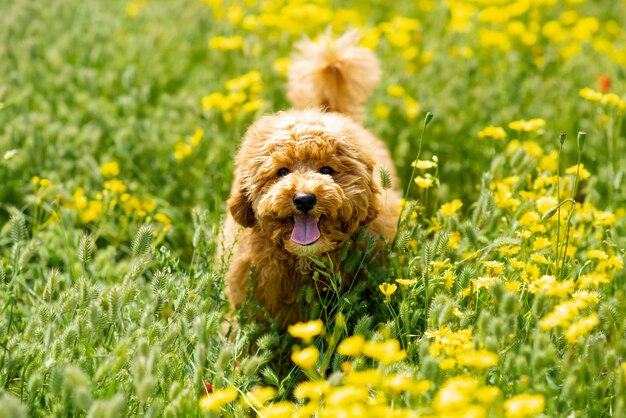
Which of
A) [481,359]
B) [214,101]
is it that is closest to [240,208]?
[214,101]

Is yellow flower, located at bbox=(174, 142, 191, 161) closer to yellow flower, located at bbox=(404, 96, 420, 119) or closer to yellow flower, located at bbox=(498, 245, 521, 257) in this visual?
yellow flower, located at bbox=(404, 96, 420, 119)

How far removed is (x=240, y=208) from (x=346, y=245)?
0.55m

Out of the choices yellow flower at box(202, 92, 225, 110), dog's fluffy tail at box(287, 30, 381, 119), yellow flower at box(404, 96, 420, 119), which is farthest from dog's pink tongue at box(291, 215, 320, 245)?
yellow flower at box(404, 96, 420, 119)

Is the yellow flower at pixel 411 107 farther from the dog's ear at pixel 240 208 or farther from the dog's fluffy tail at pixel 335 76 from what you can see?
the dog's ear at pixel 240 208

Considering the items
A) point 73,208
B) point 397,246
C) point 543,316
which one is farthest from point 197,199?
point 543,316

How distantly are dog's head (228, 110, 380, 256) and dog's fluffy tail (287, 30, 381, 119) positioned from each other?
743mm

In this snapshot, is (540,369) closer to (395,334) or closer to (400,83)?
(395,334)

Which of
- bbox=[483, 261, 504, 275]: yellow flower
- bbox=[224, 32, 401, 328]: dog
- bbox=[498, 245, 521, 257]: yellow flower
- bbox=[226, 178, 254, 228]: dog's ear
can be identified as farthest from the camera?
bbox=[226, 178, 254, 228]: dog's ear

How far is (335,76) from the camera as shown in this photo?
13.6 ft

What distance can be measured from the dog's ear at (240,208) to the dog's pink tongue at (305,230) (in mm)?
289

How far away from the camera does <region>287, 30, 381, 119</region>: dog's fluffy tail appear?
4.14 metres

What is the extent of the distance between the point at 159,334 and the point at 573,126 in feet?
10.8

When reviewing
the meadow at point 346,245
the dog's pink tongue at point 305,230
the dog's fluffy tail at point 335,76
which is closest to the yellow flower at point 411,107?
the meadow at point 346,245

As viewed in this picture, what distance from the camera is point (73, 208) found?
13.0 feet
